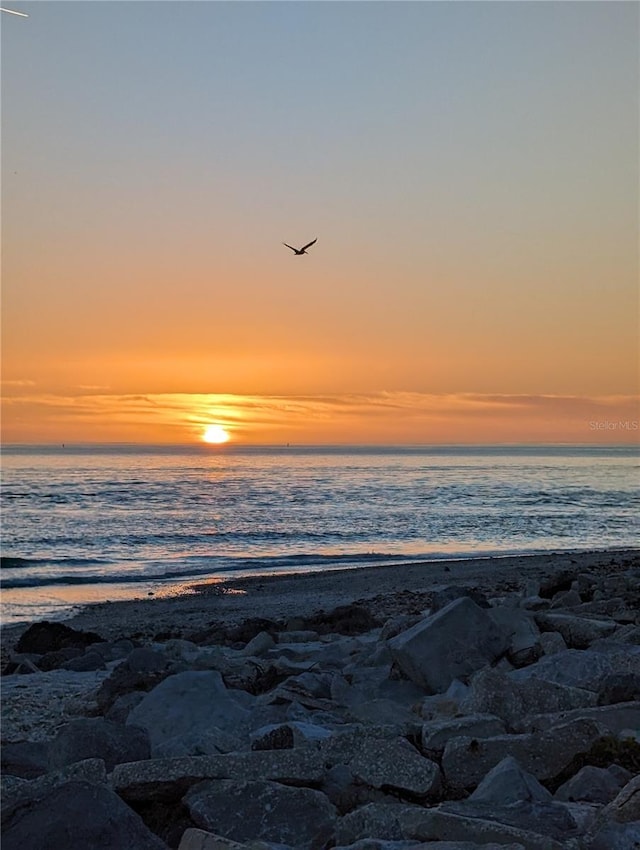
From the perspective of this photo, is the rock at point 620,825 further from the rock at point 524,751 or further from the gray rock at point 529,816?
the rock at point 524,751

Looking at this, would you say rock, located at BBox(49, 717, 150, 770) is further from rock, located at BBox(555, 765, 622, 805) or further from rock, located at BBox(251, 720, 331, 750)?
rock, located at BBox(555, 765, 622, 805)

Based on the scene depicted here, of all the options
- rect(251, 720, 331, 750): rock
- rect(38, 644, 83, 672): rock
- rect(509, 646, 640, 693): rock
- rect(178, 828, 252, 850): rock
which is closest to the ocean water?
rect(38, 644, 83, 672): rock

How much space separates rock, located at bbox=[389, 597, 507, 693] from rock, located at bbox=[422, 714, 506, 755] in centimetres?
148

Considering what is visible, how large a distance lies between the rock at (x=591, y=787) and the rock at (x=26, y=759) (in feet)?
8.91

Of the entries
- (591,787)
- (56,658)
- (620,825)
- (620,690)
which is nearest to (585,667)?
(620,690)

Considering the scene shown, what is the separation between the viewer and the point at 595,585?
415 inches

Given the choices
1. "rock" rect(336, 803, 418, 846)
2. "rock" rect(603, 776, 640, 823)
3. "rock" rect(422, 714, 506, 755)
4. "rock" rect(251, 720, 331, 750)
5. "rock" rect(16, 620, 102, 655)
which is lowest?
"rock" rect(16, 620, 102, 655)

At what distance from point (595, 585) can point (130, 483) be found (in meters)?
49.8

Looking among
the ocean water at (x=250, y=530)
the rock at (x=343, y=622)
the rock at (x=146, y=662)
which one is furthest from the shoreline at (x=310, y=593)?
the rock at (x=146, y=662)

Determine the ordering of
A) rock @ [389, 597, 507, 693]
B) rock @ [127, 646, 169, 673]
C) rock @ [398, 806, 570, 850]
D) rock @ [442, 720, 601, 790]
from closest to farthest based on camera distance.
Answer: rock @ [398, 806, 570, 850]
rock @ [442, 720, 601, 790]
rock @ [389, 597, 507, 693]
rock @ [127, 646, 169, 673]

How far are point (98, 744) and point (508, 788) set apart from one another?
220 centimetres

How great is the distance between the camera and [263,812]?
3852mm

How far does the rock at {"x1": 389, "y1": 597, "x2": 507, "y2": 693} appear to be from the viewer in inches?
245

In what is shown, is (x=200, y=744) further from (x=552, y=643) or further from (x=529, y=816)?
(x=552, y=643)
